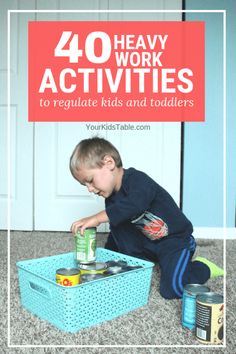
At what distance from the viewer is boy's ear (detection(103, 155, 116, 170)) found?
136 cm

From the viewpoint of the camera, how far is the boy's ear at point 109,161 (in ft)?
4.47

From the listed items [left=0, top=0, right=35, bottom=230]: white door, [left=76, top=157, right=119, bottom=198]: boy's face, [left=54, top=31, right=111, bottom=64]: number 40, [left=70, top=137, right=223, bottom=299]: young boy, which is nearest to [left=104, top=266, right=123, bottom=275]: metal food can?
[left=70, top=137, right=223, bottom=299]: young boy

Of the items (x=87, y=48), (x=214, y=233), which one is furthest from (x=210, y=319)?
(x=87, y=48)

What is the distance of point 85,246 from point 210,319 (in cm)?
44

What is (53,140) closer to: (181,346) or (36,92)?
(36,92)

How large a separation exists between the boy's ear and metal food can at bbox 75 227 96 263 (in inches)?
7.7

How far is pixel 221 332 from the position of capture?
101 cm

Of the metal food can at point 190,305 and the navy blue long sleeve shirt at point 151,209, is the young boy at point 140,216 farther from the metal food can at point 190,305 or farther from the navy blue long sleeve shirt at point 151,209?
the metal food can at point 190,305

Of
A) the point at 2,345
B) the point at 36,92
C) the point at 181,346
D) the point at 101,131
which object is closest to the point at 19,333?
the point at 2,345

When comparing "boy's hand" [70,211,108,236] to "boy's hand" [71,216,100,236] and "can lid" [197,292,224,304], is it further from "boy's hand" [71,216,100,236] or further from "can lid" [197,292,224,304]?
"can lid" [197,292,224,304]

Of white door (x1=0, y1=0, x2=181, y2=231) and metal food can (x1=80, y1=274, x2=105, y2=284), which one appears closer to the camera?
metal food can (x1=80, y1=274, x2=105, y2=284)

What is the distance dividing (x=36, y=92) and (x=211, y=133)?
0.90m

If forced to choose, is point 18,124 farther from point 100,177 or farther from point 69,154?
point 100,177

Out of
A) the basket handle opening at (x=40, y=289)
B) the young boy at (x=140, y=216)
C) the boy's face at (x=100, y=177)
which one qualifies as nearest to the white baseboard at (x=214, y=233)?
the young boy at (x=140, y=216)
